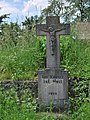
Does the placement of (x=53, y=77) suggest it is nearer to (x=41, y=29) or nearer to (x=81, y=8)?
(x=41, y=29)

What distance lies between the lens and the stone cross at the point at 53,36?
315 inches

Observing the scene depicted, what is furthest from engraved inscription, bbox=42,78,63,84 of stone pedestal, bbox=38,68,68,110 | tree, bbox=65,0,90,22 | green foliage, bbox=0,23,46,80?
tree, bbox=65,0,90,22

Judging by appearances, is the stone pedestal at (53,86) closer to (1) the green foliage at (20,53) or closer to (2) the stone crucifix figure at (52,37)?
(2) the stone crucifix figure at (52,37)

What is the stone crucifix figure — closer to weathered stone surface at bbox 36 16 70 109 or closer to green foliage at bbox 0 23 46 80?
weathered stone surface at bbox 36 16 70 109

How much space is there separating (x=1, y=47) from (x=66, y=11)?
28.5m

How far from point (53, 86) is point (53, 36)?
1.06m

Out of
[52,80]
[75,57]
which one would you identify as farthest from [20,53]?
[52,80]

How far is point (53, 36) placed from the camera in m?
8.03

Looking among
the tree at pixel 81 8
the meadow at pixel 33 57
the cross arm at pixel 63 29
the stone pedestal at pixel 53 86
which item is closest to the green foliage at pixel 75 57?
the meadow at pixel 33 57

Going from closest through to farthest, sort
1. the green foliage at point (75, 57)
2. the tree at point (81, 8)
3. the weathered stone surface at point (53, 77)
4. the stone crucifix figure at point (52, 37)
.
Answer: the weathered stone surface at point (53, 77) < the stone crucifix figure at point (52, 37) < the green foliage at point (75, 57) < the tree at point (81, 8)

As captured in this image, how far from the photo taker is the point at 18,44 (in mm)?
10125

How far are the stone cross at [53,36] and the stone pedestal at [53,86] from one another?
21 centimetres

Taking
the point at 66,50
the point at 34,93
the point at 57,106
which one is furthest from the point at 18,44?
the point at 57,106

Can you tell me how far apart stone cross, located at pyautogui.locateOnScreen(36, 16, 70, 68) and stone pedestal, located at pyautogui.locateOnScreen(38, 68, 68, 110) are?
212 mm
